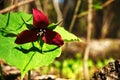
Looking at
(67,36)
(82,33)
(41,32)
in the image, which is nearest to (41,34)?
(41,32)

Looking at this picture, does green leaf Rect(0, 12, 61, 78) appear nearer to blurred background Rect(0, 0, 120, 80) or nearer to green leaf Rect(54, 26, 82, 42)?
green leaf Rect(54, 26, 82, 42)

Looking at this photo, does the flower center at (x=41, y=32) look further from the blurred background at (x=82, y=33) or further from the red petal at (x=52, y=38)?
the blurred background at (x=82, y=33)

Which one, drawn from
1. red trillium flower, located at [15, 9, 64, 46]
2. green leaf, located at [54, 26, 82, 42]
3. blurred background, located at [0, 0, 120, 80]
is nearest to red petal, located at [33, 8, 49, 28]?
red trillium flower, located at [15, 9, 64, 46]

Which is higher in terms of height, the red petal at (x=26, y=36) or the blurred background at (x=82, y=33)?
the blurred background at (x=82, y=33)

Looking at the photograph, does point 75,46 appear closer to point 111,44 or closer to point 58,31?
point 111,44

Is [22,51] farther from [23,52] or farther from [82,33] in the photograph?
[82,33]

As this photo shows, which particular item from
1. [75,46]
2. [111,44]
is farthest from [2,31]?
[111,44]

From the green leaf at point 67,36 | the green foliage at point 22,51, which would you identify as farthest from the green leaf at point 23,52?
the green leaf at point 67,36
